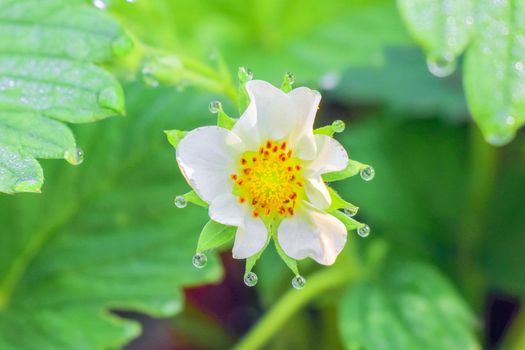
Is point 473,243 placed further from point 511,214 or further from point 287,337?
point 287,337

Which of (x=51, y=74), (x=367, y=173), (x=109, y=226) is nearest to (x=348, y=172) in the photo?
(x=367, y=173)

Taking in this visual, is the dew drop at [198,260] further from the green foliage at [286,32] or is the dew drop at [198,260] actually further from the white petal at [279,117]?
the green foliage at [286,32]

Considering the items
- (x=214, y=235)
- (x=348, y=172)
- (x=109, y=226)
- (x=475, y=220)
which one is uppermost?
(x=348, y=172)

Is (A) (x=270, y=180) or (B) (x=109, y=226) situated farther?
(B) (x=109, y=226)

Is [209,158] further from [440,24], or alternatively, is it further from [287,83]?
[440,24]

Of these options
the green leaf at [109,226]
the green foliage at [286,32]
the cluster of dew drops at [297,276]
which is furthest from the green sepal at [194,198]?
the green foliage at [286,32]
